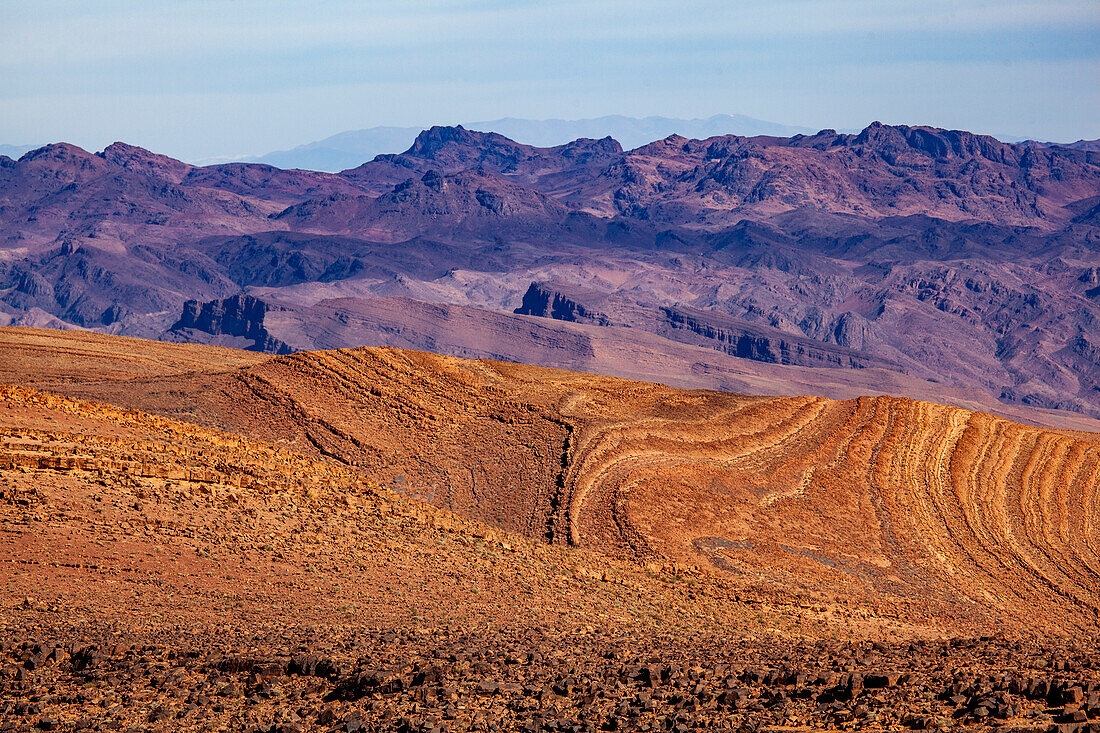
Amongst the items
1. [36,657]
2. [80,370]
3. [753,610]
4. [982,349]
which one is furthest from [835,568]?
[982,349]

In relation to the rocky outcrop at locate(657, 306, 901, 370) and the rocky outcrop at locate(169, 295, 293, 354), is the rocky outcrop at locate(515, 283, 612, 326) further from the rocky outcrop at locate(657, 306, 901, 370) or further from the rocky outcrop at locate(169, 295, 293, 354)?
the rocky outcrop at locate(169, 295, 293, 354)

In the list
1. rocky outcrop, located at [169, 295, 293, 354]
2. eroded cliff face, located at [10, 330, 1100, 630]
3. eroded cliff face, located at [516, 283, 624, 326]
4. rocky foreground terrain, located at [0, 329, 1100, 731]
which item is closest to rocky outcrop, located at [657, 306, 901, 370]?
eroded cliff face, located at [516, 283, 624, 326]

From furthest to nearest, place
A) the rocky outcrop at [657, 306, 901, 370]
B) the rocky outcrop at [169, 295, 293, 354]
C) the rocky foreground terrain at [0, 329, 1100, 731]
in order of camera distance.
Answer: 1. the rocky outcrop at [657, 306, 901, 370]
2. the rocky outcrop at [169, 295, 293, 354]
3. the rocky foreground terrain at [0, 329, 1100, 731]

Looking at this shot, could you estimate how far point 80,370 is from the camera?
37406mm

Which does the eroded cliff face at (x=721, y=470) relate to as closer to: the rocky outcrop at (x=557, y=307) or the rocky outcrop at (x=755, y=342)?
the rocky outcrop at (x=755, y=342)

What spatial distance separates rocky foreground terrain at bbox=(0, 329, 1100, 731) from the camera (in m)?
12.0

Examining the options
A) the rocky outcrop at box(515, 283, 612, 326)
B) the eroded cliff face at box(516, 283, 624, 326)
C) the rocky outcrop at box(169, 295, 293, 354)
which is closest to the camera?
the rocky outcrop at box(169, 295, 293, 354)

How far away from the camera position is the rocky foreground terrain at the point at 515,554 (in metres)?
12.0

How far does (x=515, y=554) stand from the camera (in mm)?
21797

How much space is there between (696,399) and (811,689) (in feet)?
78.7

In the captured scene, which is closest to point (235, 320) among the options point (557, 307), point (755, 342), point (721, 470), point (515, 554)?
point (557, 307)

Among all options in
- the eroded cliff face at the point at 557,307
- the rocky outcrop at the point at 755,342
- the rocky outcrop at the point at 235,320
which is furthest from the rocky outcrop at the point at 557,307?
the rocky outcrop at the point at 235,320

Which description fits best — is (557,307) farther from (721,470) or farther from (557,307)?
(721,470)

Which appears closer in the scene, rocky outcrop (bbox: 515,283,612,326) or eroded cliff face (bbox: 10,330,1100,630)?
eroded cliff face (bbox: 10,330,1100,630)
